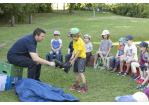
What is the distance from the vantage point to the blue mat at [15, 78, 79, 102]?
4.46 m

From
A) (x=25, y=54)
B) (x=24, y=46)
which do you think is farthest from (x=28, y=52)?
(x=24, y=46)

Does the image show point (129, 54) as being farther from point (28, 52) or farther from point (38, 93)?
point (38, 93)

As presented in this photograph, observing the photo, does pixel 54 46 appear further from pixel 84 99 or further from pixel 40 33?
pixel 84 99

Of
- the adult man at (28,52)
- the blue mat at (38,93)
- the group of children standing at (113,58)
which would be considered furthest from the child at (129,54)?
the adult man at (28,52)

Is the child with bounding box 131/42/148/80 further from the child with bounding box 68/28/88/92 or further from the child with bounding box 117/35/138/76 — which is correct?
the child with bounding box 68/28/88/92

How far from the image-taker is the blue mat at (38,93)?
4457 mm

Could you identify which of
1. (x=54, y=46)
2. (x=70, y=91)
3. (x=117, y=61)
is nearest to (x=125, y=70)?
(x=117, y=61)

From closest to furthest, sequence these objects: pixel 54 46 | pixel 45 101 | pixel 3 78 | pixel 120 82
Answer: pixel 45 101, pixel 3 78, pixel 120 82, pixel 54 46

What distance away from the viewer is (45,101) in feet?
14.5

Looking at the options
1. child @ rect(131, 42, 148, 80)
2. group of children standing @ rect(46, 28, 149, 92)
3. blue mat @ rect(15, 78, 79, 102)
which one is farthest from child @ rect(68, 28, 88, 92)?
child @ rect(131, 42, 148, 80)

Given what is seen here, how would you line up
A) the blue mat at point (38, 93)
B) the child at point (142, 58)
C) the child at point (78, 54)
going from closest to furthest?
1. the blue mat at point (38, 93)
2. the child at point (78, 54)
3. the child at point (142, 58)

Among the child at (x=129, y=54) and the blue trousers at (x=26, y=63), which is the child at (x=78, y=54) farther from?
the child at (x=129, y=54)

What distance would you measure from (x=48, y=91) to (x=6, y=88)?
1284mm

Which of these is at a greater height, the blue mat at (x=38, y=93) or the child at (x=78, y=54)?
the child at (x=78, y=54)
